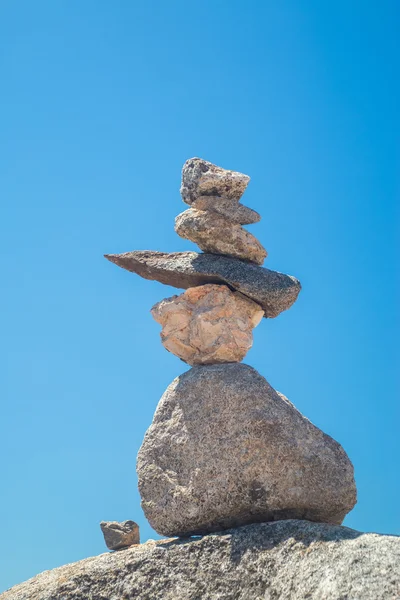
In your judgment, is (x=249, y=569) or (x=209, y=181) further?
(x=209, y=181)

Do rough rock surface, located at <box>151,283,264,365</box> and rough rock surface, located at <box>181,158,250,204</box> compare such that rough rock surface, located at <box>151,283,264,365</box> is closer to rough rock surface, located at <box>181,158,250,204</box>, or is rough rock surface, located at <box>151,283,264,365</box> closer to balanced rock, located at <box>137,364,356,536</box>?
balanced rock, located at <box>137,364,356,536</box>

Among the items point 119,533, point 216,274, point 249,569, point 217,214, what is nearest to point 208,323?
point 216,274

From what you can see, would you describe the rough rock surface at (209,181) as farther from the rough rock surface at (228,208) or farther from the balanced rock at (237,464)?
the balanced rock at (237,464)

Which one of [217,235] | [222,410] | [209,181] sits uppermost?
[209,181]

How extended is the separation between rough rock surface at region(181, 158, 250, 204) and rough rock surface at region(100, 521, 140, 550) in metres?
5.90

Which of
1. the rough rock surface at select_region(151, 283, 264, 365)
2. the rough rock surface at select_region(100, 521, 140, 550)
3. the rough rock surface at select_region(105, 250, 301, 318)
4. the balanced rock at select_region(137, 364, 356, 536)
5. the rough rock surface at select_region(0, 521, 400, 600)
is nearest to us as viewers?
the rough rock surface at select_region(0, 521, 400, 600)

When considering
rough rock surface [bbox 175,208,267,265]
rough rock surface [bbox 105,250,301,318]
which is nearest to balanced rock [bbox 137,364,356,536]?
rough rock surface [bbox 105,250,301,318]

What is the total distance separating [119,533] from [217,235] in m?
5.41

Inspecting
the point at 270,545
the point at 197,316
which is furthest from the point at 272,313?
the point at 270,545

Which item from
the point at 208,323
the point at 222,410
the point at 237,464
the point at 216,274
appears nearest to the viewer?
the point at 237,464

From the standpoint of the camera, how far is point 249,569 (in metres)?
11.1

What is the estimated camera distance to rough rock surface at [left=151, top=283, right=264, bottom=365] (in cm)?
1389

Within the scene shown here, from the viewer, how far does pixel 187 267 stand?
14.3m

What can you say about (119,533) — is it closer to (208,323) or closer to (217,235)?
(208,323)
